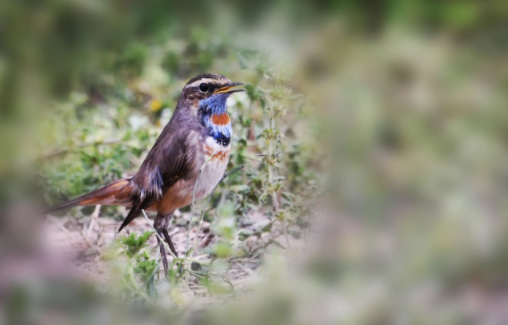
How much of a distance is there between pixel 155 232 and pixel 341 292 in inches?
14.5

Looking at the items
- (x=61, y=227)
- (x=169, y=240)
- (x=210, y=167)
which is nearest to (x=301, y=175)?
(x=210, y=167)

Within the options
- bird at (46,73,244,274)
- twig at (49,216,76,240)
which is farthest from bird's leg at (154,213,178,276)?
twig at (49,216,76,240)

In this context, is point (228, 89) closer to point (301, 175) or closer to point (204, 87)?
point (204, 87)

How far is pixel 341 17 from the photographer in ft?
4.54

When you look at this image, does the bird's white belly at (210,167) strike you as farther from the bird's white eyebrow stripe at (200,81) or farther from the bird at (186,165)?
the bird's white eyebrow stripe at (200,81)

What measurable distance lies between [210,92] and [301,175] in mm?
235

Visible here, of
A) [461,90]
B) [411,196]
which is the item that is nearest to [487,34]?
[461,90]

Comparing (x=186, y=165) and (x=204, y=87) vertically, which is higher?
(x=204, y=87)

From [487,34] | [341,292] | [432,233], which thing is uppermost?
A: [487,34]

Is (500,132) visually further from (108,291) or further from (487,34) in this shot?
(108,291)

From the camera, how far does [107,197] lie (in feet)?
4.64

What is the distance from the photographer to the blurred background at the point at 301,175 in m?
1.32

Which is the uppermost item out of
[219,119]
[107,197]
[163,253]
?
[219,119]

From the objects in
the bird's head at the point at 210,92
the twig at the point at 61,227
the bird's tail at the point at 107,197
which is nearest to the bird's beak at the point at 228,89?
the bird's head at the point at 210,92
